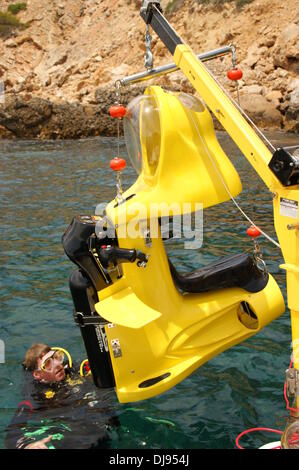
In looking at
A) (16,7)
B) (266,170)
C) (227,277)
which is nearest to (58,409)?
(227,277)

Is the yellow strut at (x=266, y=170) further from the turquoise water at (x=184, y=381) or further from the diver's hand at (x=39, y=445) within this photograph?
the diver's hand at (x=39, y=445)

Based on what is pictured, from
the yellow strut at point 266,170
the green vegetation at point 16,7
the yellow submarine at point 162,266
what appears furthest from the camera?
the green vegetation at point 16,7

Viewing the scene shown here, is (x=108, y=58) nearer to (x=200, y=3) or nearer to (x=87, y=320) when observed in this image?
(x=200, y=3)

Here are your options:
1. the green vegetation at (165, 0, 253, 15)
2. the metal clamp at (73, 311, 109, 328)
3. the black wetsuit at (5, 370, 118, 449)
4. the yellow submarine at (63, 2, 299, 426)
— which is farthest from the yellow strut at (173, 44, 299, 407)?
the green vegetation at (165, 0, 253, 15)

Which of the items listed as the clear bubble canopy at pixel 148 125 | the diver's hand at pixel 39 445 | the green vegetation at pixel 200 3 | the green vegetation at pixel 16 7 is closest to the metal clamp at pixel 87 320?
the diver's hand at pixel 39 445

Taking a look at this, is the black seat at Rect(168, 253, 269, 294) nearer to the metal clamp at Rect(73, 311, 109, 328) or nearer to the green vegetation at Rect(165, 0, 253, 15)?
the metal clamp at Rect(73, 311, 109, 328)

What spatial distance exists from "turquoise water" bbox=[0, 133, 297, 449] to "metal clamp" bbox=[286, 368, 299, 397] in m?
1.07

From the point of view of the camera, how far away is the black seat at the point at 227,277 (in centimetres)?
445

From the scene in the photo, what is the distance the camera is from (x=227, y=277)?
14.7 ft

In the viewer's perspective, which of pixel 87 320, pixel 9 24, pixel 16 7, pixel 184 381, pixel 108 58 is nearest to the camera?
pixel 87 320

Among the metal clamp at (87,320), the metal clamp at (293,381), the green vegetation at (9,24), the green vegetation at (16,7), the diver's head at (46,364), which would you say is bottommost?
the metal clamp at (293,381)

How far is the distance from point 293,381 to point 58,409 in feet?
7.36

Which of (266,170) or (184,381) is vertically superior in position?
(266,170)

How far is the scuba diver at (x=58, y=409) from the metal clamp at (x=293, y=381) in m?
1.64
